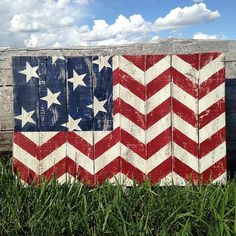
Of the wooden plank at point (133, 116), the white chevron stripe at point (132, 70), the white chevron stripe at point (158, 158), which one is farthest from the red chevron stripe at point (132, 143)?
the white chevron stripe at point (132, 70)

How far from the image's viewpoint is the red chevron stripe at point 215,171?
357 cm

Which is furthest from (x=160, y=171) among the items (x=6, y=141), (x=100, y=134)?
(x=6, y=141)

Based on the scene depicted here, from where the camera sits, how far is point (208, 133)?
355 cm

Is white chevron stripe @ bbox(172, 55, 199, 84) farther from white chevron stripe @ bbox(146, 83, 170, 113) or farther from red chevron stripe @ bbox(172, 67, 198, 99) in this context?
white chevron stripe @ bbox(146, 83, 170, 113)

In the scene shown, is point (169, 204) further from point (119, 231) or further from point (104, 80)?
point (104, 80)

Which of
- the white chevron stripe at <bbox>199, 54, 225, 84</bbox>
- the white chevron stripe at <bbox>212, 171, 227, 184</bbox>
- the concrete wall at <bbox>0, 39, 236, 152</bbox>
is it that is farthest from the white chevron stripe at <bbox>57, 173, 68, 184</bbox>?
the white chevron stripe at <bbox>199, 54, 225, 84</bbox>

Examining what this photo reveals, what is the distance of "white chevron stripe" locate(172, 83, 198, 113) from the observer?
3510 mm

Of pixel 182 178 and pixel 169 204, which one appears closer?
pixel 169 204

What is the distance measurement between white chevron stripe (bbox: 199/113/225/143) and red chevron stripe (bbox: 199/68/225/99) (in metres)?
0.23

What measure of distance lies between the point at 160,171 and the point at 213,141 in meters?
0.50

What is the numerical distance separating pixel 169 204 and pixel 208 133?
0.85 m

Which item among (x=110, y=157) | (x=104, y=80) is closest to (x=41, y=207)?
(x=110, y=157)

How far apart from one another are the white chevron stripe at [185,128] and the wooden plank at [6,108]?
5.01 feet

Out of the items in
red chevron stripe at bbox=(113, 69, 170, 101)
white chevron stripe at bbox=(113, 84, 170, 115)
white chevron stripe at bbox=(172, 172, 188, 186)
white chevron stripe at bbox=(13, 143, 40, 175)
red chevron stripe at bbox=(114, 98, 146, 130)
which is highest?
red chevron stripe at bbox=(113, 69, 170, 101)
